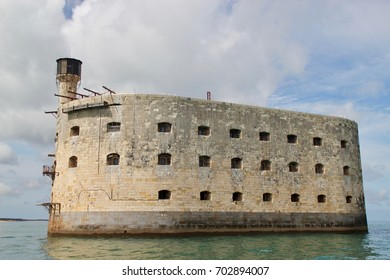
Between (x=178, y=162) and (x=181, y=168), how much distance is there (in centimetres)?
40

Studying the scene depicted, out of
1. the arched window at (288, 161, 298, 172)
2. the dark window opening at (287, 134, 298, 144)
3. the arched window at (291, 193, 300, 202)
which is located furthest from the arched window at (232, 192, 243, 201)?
the dark window opening at (287, 134, 298, 144)

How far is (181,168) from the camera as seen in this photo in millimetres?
26844

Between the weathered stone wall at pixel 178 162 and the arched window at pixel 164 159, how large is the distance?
0.84ft

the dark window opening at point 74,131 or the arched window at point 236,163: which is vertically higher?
the dark window opening at point 74,131

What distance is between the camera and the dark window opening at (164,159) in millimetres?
26719

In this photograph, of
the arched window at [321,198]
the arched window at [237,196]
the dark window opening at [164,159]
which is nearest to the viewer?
the dark window opening at [164,159]

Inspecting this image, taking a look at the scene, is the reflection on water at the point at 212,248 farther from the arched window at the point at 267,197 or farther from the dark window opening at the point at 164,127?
the dark window opening at the point at 164,127

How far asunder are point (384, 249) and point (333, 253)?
13.9 ft

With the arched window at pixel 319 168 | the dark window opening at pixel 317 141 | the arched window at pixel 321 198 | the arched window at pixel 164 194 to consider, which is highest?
the dark window opening at pixel 317 141

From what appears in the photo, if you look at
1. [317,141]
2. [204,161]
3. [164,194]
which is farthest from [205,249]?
[317,141]

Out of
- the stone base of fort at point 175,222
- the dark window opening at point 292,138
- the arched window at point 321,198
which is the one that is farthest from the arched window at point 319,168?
the stone base of fort at point 175,222

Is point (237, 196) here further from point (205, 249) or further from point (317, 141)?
point (205, 249)

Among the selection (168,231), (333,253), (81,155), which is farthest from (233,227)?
(81,155)

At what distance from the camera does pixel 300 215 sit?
29.9 meters
